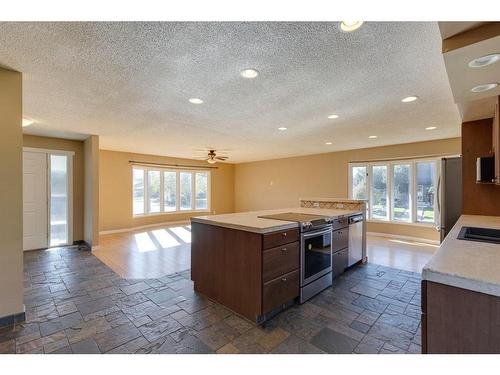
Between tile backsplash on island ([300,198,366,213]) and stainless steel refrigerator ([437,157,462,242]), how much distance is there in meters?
1.02

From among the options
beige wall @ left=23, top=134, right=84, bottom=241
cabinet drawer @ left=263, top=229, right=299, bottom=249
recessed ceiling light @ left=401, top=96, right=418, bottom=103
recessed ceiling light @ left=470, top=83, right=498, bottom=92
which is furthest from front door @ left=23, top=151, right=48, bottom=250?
recessed ceiling light @ left=470, top=83, right=498, bottom=92

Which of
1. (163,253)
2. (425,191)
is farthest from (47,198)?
(425,191)

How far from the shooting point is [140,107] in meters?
3.02

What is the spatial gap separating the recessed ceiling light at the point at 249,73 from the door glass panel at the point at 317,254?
1.74 meters

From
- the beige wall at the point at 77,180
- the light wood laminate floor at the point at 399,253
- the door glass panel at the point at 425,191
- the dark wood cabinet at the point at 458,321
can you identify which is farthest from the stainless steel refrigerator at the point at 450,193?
the beige wall at the point at 77,180

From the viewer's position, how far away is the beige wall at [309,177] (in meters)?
5.45

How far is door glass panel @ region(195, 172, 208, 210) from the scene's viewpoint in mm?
8719

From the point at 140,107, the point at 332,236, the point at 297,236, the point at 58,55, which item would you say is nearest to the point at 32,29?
the point at 58,55

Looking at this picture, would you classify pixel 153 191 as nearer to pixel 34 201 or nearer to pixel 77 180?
pixel 77 180

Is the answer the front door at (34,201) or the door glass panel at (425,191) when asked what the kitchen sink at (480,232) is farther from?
the front door at (34,201)

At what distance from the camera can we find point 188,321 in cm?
217

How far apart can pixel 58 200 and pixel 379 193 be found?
7.50 meters

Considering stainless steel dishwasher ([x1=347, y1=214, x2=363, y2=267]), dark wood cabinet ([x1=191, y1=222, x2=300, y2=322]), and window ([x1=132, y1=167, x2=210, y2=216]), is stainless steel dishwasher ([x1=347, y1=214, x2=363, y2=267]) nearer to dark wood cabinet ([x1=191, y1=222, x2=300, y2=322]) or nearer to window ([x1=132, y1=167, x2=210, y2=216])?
dark wood cabinet ([x1=191, y1=222, x2=300, y2=322])

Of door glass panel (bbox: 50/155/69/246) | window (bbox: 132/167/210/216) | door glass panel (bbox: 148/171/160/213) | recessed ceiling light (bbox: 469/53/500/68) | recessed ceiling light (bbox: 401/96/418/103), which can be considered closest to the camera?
recessed ceiling light (bbox: 469/53/500/68)
